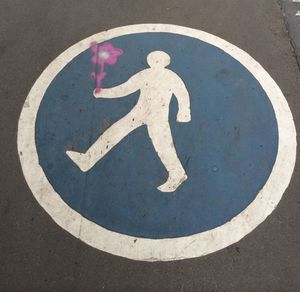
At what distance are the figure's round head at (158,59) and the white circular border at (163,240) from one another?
0.78m

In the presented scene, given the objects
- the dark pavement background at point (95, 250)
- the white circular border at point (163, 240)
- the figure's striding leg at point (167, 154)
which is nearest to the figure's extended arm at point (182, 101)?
the figure's striding leg at point (167, 154)

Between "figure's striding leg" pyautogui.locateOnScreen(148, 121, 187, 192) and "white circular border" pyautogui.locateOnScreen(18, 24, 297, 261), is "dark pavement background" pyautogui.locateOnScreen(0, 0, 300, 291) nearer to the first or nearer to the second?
"white circular border" pyautogui.locateOnScreen(18, 24, 297, 261)

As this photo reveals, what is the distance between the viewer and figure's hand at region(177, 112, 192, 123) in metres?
4.04

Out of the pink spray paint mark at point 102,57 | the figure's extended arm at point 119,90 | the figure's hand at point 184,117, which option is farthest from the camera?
the pink spray paint mark at point 102,57

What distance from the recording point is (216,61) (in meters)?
4.50

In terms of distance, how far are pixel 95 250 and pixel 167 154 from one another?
111 cm

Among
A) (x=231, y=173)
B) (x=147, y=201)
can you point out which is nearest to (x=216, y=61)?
(x=231, y=173)

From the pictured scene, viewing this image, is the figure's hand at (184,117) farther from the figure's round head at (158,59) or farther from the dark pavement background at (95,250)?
the dark pavement background at (95,250)

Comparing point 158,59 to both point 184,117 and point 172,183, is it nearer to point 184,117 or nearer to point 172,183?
point 184,117

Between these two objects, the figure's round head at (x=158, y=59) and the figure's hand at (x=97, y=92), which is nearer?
the figure's hand at (x=97, y=92)

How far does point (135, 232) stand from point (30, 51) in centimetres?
259

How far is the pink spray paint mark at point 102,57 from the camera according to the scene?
4.44 m

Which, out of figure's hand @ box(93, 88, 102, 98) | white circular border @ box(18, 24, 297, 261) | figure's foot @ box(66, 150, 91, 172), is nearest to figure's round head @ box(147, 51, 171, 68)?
figure's hand @ box(93, 88, 102, 98)

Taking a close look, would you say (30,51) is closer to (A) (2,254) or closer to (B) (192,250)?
(A) (2,254)
